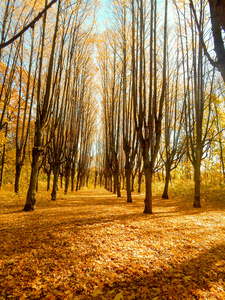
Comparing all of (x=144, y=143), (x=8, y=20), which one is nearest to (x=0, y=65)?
(x=8, y=20)

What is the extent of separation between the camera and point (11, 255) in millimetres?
2459

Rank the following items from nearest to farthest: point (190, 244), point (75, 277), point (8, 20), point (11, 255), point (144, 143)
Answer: point (75, 277) < point (11, 255) < point (190, 244) < point (144, 143) < point (8, 20)

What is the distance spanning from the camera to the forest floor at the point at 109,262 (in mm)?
1854

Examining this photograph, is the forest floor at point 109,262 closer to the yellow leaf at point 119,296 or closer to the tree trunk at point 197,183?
the yellow leaf at point 119,296

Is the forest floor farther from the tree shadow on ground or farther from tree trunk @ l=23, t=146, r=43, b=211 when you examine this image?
tree trunk @ l=23, t=146, r=43, b=211

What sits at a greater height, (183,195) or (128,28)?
(128,28)

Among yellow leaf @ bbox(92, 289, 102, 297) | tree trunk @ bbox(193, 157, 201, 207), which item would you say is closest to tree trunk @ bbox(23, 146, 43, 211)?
yellow leaf @ bbox(92, 289, 102, 297)

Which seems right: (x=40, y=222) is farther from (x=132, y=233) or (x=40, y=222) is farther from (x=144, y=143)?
(x=144, y=143)

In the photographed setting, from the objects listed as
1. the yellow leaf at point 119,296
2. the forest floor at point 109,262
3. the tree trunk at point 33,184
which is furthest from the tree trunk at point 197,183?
the tree trunk at point 33,184

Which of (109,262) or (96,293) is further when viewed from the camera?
(109,262)

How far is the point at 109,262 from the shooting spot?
2367 millimetres

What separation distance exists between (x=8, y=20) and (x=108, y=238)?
9873 millimetres

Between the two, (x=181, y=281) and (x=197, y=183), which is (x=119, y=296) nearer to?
(x=181, y=281)

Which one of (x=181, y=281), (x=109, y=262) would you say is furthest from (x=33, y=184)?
(x=181, y=281)
